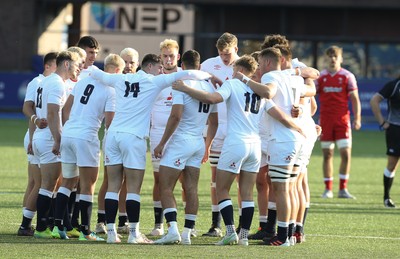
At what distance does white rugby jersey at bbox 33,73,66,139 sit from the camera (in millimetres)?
11859

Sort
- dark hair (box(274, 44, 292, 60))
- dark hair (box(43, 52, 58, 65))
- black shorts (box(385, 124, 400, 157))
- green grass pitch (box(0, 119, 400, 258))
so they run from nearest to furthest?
green grass pitch (box(0, 119, 400, 258)) < dark hair (box(274, 44, 292, 60)) < dark hair (box(43, 52, 58, 65)) < black shorts (box(385, 124, 400, 157))

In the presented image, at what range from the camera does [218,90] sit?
37.7 ft

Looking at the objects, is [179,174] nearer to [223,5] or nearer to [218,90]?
[218,90]

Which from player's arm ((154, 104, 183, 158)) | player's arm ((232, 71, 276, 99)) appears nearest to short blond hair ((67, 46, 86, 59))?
player's arm ((154, 104, 183, 158))

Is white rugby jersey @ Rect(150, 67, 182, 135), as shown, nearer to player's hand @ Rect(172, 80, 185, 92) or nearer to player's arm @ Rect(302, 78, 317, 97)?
player's hand @ Rect(172, 80, 185, 92)

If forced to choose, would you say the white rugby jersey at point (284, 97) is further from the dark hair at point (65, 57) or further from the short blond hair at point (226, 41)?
the dark hair at point (65, 57)

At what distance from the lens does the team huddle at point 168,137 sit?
11594 mm

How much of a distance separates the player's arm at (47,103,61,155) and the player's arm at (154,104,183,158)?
3.65 ft

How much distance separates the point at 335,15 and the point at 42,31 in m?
10.6

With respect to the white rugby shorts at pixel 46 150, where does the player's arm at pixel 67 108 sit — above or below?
above

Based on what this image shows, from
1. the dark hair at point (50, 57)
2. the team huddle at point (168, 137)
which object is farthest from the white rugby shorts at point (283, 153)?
the dark hair at point (50, 57)

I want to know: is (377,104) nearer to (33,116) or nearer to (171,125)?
(171,125)

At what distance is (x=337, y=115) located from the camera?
58.2ft

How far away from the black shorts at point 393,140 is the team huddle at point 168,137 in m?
4.39
